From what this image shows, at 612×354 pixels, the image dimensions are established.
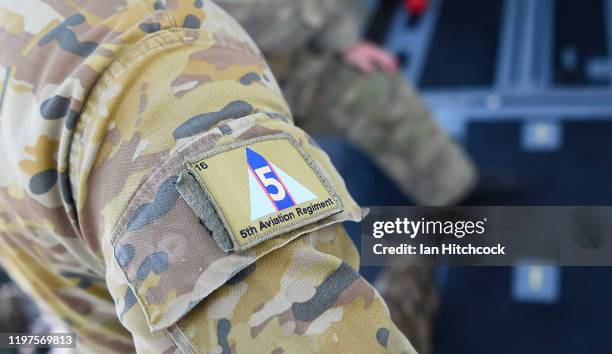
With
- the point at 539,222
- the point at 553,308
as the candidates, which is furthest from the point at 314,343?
the point at 553,308

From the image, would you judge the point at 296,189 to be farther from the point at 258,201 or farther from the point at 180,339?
the point at 180,339

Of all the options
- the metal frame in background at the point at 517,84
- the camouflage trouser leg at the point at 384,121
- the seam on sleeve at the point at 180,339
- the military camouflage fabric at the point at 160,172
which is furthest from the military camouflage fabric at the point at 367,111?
the seam on sleeve at the point at 180,339

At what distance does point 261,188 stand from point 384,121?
1218 mm

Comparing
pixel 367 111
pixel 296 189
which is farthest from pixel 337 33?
pixel 296 189

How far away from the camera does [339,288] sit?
498 mm

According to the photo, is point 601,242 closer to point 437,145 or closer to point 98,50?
point 98,50

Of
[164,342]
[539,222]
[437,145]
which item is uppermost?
[164,342]

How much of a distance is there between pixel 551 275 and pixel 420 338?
35 cm

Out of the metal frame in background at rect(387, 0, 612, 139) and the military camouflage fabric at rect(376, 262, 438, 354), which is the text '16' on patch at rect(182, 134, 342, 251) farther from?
the metal frame in background at rect(387, 0, 612, 139)

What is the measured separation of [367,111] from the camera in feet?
5.49

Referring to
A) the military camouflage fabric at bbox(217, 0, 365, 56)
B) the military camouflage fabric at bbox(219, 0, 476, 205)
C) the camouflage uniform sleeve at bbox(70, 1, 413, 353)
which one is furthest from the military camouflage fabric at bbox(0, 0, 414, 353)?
the military camouflage fabric at bbox(219, 0, 476, 205)

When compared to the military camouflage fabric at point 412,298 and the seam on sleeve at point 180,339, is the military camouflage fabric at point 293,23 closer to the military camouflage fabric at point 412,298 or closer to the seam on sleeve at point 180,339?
the military camouflage fabric at point 412,298

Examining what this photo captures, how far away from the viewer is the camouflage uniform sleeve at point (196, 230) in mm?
484

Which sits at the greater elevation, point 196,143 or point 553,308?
point 196,143
